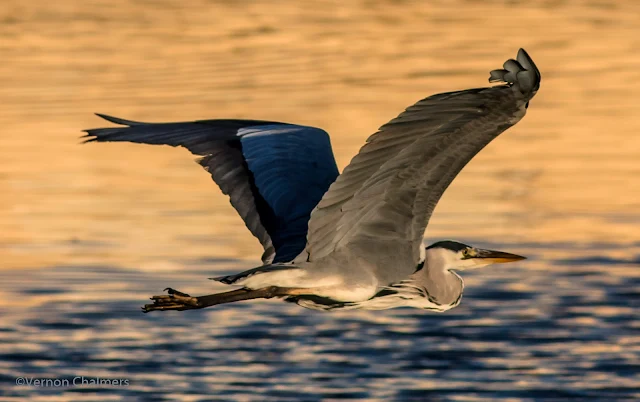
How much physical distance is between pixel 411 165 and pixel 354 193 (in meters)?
0.40

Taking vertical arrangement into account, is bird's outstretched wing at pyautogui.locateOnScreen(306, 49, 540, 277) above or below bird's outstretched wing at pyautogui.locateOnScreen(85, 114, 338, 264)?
below

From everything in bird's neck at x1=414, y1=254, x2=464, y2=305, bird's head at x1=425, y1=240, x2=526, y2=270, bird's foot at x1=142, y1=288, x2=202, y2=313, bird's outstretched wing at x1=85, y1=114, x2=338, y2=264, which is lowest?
bird's foot at x1=142, y1=288, x2=202, y2=313

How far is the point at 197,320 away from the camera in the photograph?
12.6m

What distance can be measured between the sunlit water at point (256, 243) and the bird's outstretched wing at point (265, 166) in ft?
7.80

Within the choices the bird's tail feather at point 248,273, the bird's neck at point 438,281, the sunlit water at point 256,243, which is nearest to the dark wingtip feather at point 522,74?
the bird's tail feather at point 248,273

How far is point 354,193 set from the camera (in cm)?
737

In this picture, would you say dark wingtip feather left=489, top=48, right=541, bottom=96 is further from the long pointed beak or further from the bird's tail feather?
the long pointed beak

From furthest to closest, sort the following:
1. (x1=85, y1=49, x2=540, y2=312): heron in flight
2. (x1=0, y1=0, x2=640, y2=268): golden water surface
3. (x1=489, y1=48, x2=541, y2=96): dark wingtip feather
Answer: (x1=0, y1=0, x2=640, y2=268): golden water surface
(x1=85, y1=49, x2=540, y2=312): heron in flight
(x1=489, y1=48, x2=541, y2=96): dark wingtip feather

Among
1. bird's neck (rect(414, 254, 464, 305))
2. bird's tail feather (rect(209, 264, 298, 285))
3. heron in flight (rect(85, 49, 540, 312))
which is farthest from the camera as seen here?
bird's neck (rect(414, 254, 464, 305))

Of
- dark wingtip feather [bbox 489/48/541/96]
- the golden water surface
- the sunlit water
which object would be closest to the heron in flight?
dark wingtip feather [bbox 489/48/541/96]

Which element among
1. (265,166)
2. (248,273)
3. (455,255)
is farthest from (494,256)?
(248,273)

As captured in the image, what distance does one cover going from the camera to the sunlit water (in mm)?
11469

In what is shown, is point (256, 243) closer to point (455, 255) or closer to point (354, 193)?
point (455, 255)

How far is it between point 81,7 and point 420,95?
35.8 feet
